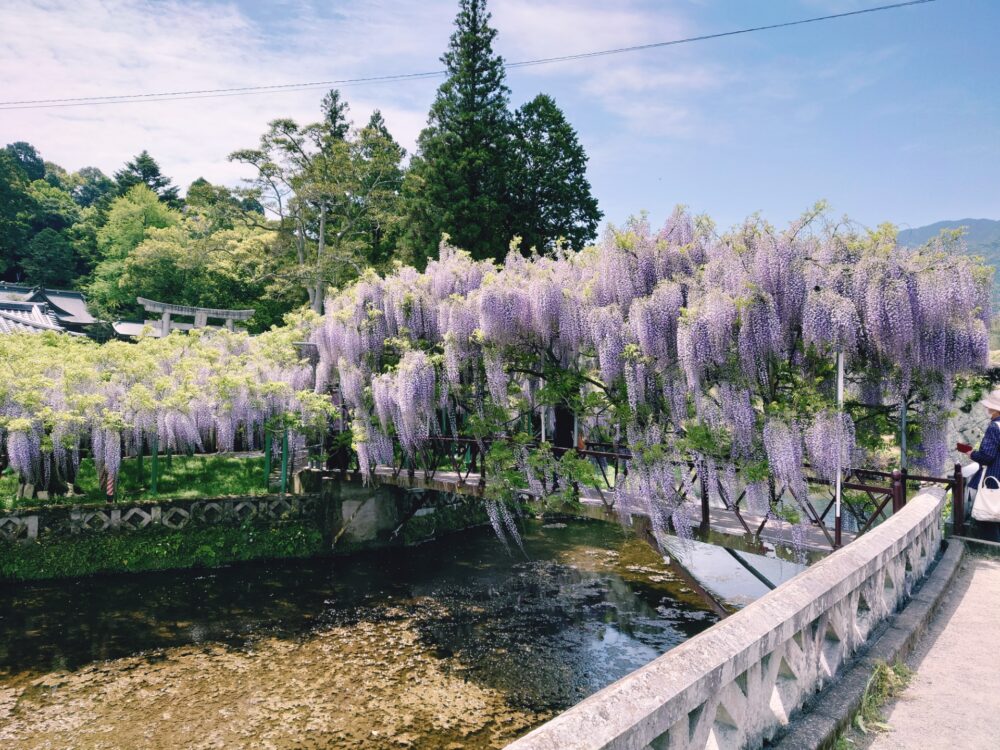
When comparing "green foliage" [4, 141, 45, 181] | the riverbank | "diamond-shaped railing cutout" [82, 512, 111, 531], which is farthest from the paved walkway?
"green foliage" [4, 141, 45, 181]

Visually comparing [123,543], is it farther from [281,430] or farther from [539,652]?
[539,652]

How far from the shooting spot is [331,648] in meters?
10.9

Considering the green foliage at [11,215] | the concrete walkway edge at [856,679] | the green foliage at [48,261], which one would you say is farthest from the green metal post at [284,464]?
the green foliage at [11,215]

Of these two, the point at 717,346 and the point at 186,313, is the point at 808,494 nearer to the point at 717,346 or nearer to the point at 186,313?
the point at 717,346

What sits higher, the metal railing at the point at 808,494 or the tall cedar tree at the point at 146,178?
the tall cedar tree at the point at 146,178

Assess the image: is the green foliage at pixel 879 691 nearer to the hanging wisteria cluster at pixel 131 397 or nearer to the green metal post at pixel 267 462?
the hanging wisteria cluster at pixel 131 397

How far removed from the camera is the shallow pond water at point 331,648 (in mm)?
8484

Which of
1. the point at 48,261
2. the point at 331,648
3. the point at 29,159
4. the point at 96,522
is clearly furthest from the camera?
the point at 29,159

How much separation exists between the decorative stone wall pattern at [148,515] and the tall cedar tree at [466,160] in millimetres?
12129

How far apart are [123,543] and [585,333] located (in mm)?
10696

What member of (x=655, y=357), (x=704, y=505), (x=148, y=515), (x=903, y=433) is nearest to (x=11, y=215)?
(x=148, y=515)

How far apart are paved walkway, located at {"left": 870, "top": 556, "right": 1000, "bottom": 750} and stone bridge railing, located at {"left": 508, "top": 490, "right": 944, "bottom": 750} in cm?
34

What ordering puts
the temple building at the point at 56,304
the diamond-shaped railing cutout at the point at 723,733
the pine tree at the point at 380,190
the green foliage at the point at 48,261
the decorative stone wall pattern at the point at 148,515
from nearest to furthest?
the diamond-shaped railing cutout at the point at 723,733 < the decorative stone wall pattern at the point at 148,515 < the pine tree at the point at 380,190 < the temple building at the point at 56,304 < the green foliage at the point at 48,261

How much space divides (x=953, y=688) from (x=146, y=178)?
56.1m
